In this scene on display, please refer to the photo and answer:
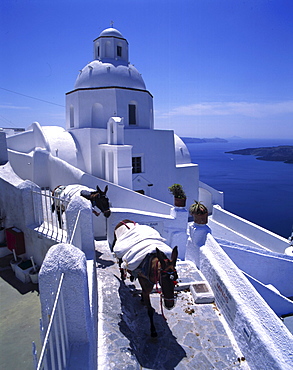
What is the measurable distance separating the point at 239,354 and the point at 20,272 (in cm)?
611

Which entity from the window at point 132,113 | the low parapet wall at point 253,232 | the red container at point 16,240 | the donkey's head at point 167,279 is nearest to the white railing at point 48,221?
the red container at point 16,240

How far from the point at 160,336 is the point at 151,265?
1.53 meters

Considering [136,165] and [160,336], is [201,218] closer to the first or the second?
[160,336]

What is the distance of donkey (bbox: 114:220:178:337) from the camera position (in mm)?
4496

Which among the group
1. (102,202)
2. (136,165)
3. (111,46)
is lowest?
(102,202)

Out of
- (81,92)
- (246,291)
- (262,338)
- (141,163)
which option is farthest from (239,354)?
(81,92)

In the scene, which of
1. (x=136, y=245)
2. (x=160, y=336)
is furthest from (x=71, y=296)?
(x=160, y=336)

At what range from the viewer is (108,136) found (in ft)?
50.9

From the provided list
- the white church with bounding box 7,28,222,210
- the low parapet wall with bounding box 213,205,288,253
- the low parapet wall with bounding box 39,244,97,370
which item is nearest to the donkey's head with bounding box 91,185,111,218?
the low parapet wall with bounding box 39,244,97,370

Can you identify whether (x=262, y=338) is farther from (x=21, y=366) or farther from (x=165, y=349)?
(x=21, y=366)

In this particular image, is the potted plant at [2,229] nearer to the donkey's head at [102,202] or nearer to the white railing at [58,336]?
the donkey's head at [102,202]

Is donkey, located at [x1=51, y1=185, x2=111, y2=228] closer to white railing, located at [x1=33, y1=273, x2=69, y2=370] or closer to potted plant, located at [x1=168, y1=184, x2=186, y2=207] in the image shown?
potted plant, located at [x1=168, y1=184, x2=186, y2=207]

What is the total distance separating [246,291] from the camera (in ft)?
18.1

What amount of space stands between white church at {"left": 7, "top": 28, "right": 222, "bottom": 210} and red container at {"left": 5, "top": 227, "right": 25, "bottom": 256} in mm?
6326
